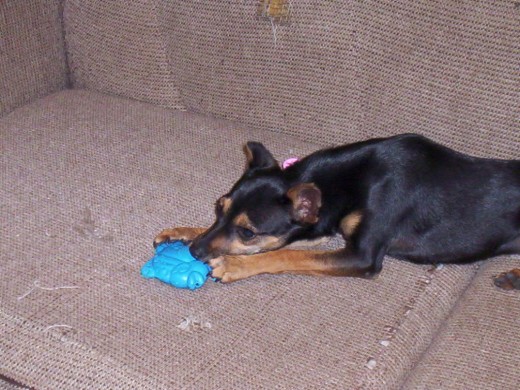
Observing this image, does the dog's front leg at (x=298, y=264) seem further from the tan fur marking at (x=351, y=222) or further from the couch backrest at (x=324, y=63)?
the couch backrest at (x=324, y=63)

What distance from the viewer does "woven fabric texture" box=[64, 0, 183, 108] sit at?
3.29 m

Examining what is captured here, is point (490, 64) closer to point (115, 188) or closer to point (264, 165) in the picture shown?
point (264, 165)

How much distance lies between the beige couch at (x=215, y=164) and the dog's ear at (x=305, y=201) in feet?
0.66

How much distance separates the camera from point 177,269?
7.57ft

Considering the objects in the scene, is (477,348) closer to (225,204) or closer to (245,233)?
(245,233)

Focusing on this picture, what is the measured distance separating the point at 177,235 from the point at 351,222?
23.0 inches

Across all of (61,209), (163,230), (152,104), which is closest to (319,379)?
(163,230)

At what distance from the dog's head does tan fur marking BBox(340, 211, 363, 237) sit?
100mm

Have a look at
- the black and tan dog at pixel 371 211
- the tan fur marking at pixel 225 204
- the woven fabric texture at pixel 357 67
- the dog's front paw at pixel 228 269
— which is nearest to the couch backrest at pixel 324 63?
the woven fabric texture at pixel 357 67

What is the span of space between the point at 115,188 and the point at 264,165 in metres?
0.58

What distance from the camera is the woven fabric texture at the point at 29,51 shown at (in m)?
3.19

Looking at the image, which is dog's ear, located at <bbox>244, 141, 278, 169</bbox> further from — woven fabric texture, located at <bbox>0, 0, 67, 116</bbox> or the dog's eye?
woven fabric texture, located at <bbox>0, 0, 67, 116</bbox>

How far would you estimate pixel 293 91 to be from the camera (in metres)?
3.06

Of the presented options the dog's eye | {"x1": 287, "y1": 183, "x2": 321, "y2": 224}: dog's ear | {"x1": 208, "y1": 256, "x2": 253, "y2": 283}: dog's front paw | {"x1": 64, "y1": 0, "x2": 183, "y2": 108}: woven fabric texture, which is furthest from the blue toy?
{"x1": 64, "y1": 0, "x2": 183, "y2": 108}: woven fabric texture
